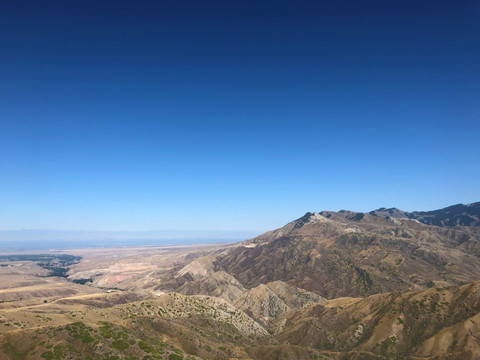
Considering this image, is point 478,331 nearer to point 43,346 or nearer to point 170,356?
point 170,356

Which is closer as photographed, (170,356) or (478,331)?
(170,356)

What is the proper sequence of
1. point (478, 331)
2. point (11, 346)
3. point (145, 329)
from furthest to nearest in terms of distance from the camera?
point (478, 331) → point (145, 329) → point (11, 346)

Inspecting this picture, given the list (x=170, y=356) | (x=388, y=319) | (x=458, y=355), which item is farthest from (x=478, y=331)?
(x=170, y=356)

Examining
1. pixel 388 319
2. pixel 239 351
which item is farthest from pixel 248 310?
pixel 239 351

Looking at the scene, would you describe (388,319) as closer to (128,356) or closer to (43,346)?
(128,356)

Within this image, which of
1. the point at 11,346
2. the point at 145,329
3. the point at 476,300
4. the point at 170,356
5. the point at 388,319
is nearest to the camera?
the point at 11,346

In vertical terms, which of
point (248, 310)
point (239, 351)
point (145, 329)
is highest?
point (145, 329)

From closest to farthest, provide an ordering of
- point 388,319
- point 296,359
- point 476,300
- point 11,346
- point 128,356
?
point 11,346
point 128,356
point 296,359
point 476,300
point 388,319

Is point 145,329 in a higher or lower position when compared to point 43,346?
lower

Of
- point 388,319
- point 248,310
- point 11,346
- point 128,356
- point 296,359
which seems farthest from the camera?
point 248,310
